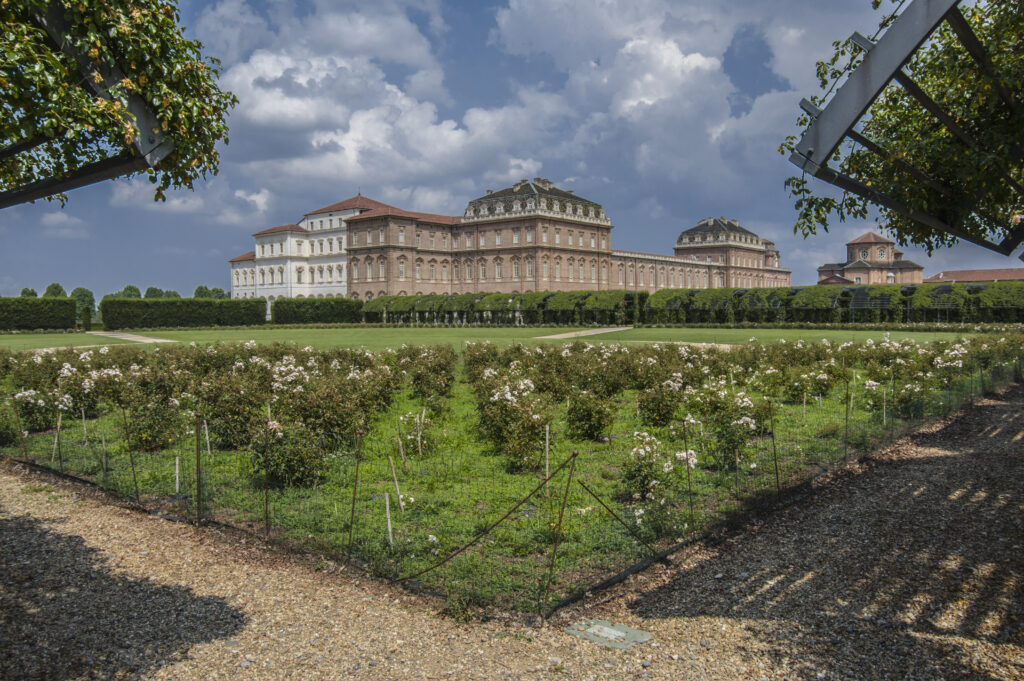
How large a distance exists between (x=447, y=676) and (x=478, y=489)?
3.76 m

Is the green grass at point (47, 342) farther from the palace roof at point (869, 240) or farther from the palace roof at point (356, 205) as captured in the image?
the palace roof at point (869, 240)

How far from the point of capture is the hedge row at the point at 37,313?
1736 inches

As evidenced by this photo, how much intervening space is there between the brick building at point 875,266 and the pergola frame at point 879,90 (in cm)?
9199

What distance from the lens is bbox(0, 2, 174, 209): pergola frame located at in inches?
137

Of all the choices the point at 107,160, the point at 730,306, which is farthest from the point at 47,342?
the point at 730,306

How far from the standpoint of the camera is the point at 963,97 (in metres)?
5.05

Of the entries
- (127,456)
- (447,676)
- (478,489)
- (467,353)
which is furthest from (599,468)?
(467,353)

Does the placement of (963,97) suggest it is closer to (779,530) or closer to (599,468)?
(779,530)

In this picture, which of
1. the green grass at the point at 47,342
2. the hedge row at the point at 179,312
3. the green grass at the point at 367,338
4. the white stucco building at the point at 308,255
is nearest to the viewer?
the green grass at the point at 47,342

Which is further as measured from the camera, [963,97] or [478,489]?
[478,489]

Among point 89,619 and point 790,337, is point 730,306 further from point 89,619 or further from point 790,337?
point 89,619

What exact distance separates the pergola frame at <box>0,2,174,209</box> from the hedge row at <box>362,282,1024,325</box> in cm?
4283

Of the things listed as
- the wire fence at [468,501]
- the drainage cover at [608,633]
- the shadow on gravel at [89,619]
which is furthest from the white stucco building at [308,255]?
the drainage cover at [608,633]

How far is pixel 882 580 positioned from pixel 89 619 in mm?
5741
